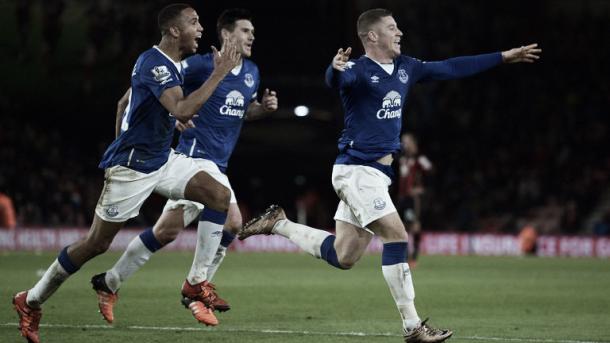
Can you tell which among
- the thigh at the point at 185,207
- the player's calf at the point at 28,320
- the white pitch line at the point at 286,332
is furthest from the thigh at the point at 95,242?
the thigh at the point at 185,207

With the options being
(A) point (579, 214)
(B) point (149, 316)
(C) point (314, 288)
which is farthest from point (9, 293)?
(A) point (579, 214)

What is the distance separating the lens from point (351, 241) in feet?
30.5

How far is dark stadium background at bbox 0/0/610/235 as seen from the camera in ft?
95.0

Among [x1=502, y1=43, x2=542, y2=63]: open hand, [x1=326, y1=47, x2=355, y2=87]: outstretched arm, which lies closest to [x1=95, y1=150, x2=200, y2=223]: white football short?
[x1=326, y1=47, x2=355, y2=87]: outstretched arm

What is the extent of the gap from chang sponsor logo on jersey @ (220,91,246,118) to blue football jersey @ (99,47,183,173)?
1999 mm

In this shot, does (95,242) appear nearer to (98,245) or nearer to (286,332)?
(98,245)

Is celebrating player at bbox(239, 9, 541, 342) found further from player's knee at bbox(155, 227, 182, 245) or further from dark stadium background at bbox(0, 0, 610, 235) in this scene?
dark stadium background at bbox(0, 0, 610, 235)

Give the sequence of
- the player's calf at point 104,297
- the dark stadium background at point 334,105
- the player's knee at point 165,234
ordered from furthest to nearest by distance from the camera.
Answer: the dark stadium background at point 334,105
the player's knee at point 165,234
the player's calf at point 104,297

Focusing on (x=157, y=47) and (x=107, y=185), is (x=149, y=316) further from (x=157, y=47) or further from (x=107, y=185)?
(x=157, y=47)

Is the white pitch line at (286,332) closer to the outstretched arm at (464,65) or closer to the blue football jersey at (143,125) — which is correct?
the blue football jersey at (143,125)

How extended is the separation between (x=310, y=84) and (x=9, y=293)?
20.1 metres

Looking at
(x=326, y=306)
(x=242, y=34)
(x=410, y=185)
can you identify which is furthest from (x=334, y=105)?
(x=242, y=34)

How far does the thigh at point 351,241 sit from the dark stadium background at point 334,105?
19.3 meters

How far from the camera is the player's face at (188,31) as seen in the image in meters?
9.08
